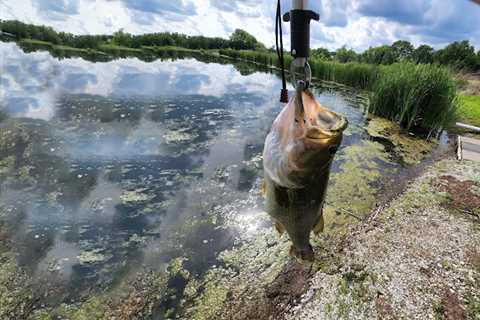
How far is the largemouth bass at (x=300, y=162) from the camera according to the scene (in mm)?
1158

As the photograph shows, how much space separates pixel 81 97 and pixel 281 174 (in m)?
14.5

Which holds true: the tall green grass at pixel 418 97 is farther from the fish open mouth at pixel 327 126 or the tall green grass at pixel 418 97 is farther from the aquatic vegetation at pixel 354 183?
the fish open mouth at pixel 327 126

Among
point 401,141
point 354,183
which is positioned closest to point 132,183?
point 354,183

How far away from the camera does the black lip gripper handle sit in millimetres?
→ 1076

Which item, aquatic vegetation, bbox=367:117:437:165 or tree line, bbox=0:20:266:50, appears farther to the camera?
tree line, bbox=0:20:266:50

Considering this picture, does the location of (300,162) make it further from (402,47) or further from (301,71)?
(402,47)

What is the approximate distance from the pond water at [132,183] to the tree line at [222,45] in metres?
18.3

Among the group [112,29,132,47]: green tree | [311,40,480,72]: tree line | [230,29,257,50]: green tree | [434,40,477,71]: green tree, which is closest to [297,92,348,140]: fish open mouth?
[311,40,480,72]: tree line

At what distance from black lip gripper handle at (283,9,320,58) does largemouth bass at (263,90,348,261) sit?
0.59 ft

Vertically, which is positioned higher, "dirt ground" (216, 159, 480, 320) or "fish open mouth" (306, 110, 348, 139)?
"fish open mouth" (306, 110, 348, 139)

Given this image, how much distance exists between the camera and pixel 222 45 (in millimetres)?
68000

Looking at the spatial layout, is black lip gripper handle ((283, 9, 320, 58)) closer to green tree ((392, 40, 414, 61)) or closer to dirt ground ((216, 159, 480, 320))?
dirt ground ((216, 159, 480, 320))

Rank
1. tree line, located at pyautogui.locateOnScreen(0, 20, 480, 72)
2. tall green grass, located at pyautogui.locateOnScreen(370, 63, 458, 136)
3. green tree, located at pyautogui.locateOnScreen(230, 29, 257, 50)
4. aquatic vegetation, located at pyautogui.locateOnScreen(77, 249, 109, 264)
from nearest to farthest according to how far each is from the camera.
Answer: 1. aquatic vegetation, located at pyautogui.locateOnScreen(77, 249, 109, 264)
2. tall green grass, located at pyautogui.locateOnScreen(370, 63, 458, 136)
3. tree line, located at pyautogui.locateOnScreen(0, 20, 480, 72)
4. green tree, located at pyautogui.locateOnScreen(230, 29, 257, 50)

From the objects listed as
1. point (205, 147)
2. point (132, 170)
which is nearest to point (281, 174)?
point (132, 170)
